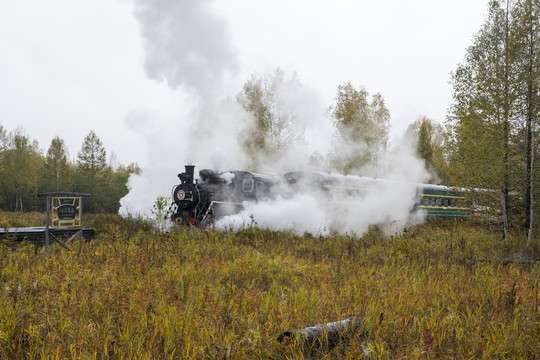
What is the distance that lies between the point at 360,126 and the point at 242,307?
80.1 ft

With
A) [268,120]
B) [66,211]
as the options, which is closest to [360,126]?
[268,120]

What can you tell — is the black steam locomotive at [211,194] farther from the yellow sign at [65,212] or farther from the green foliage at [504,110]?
the green foliage at [504,110]

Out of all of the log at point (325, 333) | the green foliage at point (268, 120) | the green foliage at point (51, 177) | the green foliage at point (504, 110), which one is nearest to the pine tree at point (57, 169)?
the green foliage at point (51, 177)

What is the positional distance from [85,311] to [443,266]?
5.77 meters

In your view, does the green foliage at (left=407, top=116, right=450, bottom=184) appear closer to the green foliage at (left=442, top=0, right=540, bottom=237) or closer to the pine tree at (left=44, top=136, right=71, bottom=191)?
the green foliage at (left=442, top=0, right=540, bottom=237)

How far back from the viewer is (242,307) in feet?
13.5

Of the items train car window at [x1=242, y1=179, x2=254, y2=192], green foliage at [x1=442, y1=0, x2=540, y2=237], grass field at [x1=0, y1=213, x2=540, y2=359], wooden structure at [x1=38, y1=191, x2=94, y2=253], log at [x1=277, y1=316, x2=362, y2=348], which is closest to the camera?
grass field at [x1=0, y1=213, x2=540, y2=359]

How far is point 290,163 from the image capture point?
21.2 m

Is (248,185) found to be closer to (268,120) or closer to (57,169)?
(268,120)

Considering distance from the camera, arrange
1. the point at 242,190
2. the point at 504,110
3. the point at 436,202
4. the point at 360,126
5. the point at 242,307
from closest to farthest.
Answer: the point at 242,307
the point at 504,110
the point at 242,190
the point at 436,202
the point at 360,126

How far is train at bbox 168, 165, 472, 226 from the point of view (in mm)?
11578

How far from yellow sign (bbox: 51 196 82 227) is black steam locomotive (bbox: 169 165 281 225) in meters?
3.81

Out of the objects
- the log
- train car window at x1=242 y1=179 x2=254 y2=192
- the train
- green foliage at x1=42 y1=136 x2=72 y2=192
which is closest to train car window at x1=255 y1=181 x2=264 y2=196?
the train

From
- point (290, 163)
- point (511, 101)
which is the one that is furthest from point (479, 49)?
point (290, 163)
